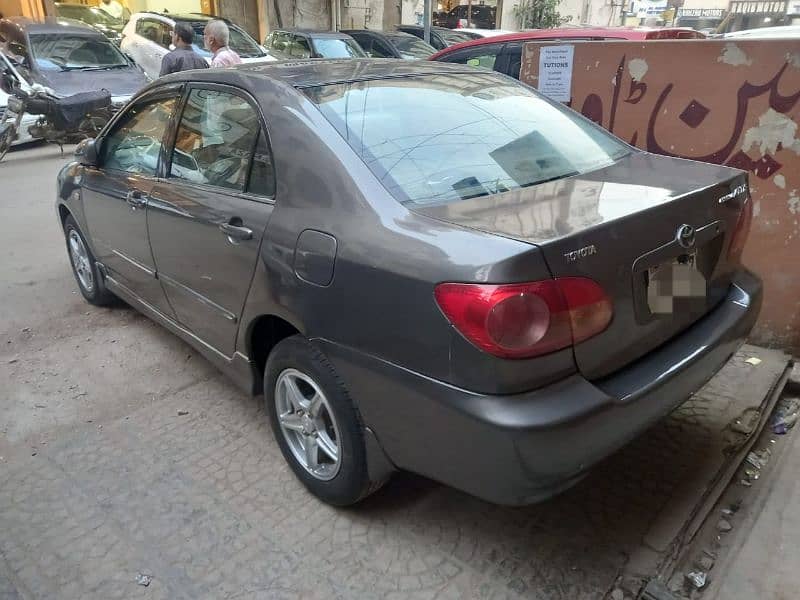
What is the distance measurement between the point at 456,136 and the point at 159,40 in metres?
13.9

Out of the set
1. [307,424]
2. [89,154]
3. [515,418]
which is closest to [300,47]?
[89,154]

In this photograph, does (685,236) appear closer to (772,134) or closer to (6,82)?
(772,134)

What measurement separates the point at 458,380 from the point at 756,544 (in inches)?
54.9

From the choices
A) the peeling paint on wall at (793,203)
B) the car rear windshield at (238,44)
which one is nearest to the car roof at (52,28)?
the car rear windshield at (238,44)

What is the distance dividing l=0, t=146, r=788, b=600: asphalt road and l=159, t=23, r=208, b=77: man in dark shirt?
4.11 m

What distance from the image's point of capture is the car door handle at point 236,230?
2.51 meters

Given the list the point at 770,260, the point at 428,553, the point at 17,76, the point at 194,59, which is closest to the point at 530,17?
the point at 17,76

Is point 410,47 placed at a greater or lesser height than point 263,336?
greater

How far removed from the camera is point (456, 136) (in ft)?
8.12

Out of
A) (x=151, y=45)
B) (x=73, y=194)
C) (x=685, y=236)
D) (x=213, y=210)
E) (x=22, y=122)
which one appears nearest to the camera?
(x=685, y=236)

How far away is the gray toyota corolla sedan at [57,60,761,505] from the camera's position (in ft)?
5.96

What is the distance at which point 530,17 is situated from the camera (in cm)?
2738

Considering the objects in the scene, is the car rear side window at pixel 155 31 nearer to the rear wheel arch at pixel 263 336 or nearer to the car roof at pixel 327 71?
the car roof at pixel 327 71

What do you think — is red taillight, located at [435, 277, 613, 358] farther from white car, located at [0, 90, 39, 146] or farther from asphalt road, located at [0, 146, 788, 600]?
white car, located at [0, 90, 39, 146]
